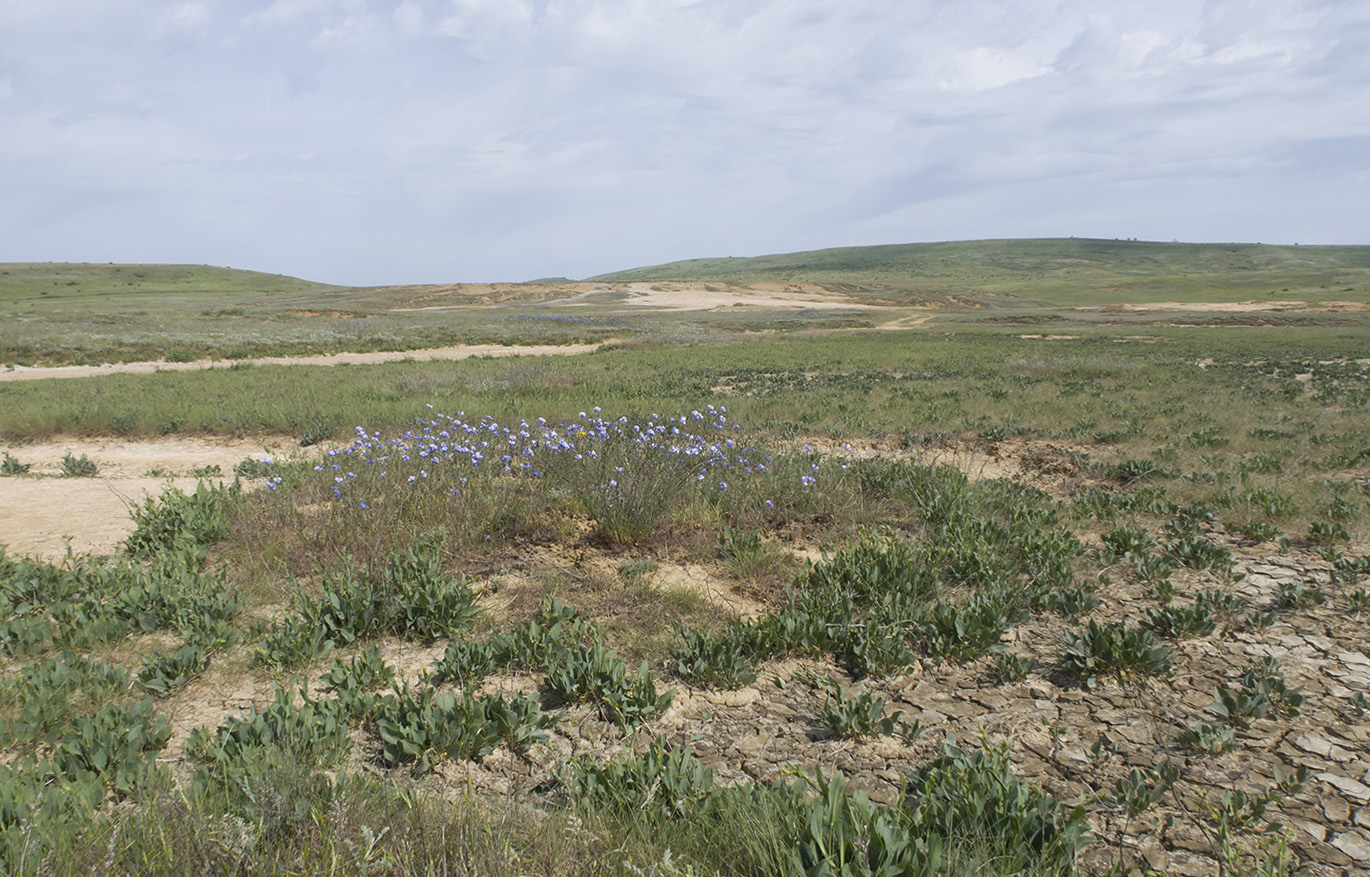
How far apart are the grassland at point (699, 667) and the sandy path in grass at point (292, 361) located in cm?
1693

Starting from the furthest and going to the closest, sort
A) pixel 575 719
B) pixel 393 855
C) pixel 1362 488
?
pixel 1362 488, pixel 575 719, pixel 393 855

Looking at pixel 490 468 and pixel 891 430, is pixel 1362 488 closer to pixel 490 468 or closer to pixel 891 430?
pixel 891 430

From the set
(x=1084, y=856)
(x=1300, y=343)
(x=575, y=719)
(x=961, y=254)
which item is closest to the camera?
(x=1084, y=856)

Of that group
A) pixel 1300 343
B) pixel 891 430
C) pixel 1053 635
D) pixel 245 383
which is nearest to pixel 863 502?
pixel 1053 635

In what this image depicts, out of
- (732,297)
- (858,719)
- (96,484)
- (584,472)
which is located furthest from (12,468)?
(732,297)

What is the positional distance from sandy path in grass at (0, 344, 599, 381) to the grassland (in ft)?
55.6

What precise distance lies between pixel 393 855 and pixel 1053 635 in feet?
11.5

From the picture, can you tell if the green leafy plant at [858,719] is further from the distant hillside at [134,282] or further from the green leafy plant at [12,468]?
the distant hillside at [134,282]

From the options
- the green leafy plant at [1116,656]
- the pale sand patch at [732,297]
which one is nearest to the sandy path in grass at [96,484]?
the green leafy plant at [1116,656]

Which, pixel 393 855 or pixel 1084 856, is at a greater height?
pixel 393 855

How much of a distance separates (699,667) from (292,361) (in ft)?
84.0

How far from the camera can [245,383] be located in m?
16.0

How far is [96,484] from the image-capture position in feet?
26.3

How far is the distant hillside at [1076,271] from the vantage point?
91.1 meters
